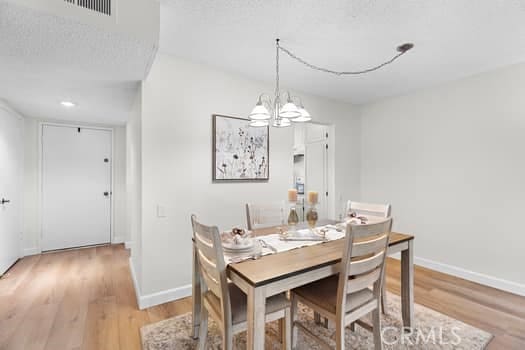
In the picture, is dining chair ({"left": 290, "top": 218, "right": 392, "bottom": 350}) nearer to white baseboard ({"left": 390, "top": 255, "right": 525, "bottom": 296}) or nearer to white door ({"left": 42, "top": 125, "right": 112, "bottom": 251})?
white baseboard ({"left": 390, "top": 255, "right": 525, "bottom": 296})

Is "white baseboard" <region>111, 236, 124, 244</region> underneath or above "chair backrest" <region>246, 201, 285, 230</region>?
underneath

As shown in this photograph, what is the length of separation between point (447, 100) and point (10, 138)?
5.69 metres

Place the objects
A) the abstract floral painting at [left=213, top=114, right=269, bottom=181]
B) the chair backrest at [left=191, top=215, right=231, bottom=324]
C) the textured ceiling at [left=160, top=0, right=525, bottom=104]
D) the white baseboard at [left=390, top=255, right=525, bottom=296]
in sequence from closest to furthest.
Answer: the chair backrest at [left=191, top=215, right=231, bottom=324] < the textured ceiling at [left=160, top=0, right=525, bottom=104] < the white baseboard at [left=390, top=255, right=525, bottom=296] < the abstract floral painting at [left=213, top=114, right=269, bottom=181]

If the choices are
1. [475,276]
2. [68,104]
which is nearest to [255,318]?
[475,276]

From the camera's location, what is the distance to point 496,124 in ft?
8.99

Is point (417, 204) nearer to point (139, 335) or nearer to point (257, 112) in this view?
point (257, 112)

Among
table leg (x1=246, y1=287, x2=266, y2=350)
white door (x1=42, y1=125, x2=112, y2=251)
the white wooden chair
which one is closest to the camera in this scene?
table leg (x1=246, y1=287, x2=266, y2=350)

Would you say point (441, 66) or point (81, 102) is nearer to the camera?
point (441, 66)

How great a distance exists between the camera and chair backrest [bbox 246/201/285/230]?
7.67ft

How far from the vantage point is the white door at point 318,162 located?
405 centimetres

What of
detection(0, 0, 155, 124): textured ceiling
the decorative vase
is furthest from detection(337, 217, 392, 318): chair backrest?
detection(0, 0, 155, 124): textured ceiling

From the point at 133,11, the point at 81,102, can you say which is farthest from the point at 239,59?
the point at 81,102

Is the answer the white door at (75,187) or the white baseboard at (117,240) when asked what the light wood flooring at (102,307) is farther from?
the white baseboard at (117,240)

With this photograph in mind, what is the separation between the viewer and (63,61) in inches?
74.0
